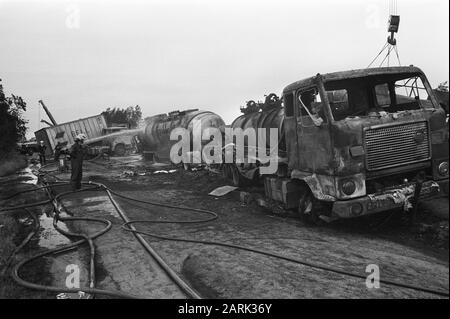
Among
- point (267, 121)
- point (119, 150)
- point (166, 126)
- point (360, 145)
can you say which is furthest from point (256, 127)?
point (119, 150)

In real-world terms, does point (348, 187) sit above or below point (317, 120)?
below

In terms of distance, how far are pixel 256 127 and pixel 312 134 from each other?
315cm

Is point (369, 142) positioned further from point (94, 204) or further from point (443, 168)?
point (94, 204)

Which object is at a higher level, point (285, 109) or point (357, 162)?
point (285, 109)

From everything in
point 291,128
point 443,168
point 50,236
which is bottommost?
point 50,236

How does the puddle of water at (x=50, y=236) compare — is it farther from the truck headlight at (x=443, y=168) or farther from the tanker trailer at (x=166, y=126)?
the tanker trailer at (x=166, y=126)

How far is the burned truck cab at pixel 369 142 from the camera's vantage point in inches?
222

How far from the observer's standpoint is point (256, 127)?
9.45 m

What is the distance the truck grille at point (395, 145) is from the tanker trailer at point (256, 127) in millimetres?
2221

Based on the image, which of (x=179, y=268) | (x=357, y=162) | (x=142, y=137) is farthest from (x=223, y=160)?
(x=142, y=137)
